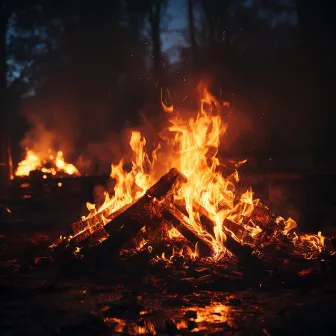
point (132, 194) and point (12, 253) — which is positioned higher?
point (132, 194)

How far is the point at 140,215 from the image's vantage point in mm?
8016

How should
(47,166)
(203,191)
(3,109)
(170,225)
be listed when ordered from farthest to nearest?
1. (3,109)
2. (47,166)
3. (203,191)
4. (170,225)

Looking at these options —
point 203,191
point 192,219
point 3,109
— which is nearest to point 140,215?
point 192,219

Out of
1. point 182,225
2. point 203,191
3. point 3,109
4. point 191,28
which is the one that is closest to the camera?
point 182,225

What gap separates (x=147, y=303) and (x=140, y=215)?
2.19m

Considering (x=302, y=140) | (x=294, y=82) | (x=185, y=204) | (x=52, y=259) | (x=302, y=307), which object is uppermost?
(x=294, y=82)

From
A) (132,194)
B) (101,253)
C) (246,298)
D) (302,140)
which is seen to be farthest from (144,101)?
(246,298)

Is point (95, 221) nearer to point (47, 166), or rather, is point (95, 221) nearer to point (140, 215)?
point (140, 215)

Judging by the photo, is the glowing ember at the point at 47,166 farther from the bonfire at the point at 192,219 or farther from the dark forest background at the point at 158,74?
the bonfire at the point at 192,219

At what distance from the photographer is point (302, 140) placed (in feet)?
69.7

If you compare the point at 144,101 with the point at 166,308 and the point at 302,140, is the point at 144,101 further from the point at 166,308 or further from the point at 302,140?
the point at 166,308

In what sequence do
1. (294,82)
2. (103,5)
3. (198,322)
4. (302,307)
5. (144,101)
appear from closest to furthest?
(198,322) < (302,307) < (294,82) < (144,101) < (103,5)

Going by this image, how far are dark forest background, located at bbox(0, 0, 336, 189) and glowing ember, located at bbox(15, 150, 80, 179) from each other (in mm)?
1347

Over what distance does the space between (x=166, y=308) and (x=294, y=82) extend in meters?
15.4
